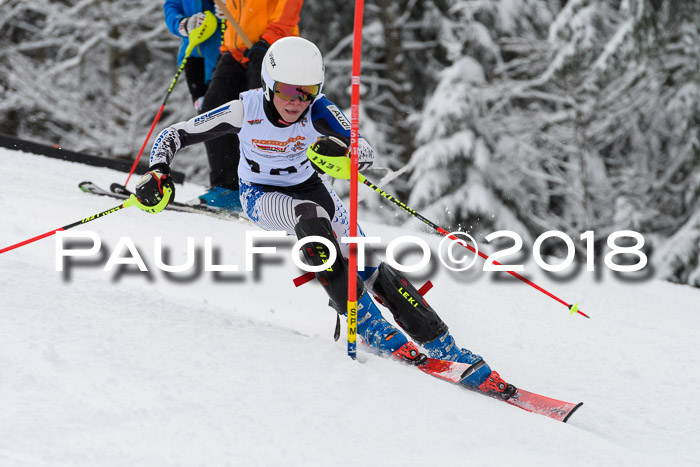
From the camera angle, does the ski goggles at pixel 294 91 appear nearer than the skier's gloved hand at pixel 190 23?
Yes

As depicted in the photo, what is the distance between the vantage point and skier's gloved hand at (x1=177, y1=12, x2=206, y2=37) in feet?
18.3

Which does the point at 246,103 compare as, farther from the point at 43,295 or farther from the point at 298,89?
the point at 43,295

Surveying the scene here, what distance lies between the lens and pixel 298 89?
357 centimetres

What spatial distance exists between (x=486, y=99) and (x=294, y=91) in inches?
445

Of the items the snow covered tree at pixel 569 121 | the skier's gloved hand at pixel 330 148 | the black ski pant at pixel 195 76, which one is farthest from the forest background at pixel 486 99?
the skier's gloved hand at pixel 330 148

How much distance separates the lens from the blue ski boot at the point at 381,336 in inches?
136

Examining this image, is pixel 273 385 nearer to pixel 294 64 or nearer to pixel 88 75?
pixel 294 64

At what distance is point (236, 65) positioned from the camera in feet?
17.4

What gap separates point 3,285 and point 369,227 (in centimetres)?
419

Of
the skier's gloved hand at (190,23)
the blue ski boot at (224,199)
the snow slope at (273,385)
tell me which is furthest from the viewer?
the skier's gloved hand at (190,23)

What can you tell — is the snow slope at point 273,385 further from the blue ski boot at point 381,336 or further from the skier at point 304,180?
the skier at point 304,180

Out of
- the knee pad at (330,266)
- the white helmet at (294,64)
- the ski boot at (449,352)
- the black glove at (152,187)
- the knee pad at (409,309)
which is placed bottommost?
the ski boot at (449,352)

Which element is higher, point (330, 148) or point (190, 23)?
point (190, 23)

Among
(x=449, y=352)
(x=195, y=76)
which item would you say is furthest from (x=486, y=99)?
(x=449, y=352)
